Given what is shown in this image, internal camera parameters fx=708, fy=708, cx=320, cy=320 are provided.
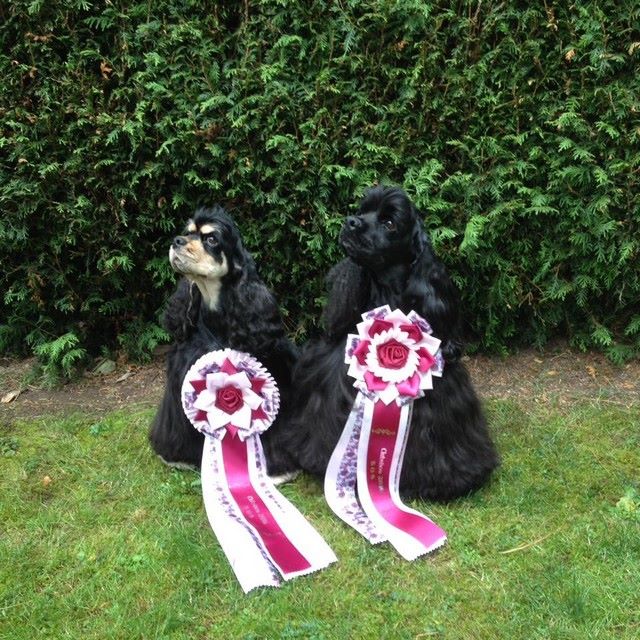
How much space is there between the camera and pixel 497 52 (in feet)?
14.6

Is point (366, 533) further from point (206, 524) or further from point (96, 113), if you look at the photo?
point (96, 113)

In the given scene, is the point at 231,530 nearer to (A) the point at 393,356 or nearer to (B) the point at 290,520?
(B) the point at 290,520

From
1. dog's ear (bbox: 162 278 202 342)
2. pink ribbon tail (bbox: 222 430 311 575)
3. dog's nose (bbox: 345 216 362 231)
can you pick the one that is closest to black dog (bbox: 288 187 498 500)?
dog's nose (bbox: 345 216 362 231)

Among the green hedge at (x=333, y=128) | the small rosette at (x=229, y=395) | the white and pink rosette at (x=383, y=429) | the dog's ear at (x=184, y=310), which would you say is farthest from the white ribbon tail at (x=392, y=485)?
the green hedge at (x=333, y=128)

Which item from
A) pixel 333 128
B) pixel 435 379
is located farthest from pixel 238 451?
pixel 333 128

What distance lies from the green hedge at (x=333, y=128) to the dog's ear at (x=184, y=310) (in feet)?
4.15

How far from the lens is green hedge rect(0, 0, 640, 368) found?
446 centimetres

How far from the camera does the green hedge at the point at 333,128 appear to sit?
4465 millimetres

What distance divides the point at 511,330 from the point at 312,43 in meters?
2.38

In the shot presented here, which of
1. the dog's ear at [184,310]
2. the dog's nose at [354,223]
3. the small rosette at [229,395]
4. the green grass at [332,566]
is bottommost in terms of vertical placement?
the green grass at [332,566]

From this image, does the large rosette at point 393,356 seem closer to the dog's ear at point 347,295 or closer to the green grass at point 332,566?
the dog's ear at point 347,295

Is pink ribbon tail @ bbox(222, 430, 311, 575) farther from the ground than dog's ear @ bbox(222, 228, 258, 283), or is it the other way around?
dog's ear @ bbox(222, 228, 258, 283)

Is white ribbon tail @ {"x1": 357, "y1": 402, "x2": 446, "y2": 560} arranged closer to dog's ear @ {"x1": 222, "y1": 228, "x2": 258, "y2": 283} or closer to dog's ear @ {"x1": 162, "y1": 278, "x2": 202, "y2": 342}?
dog's ear @ {"x1": 222, "y1": 228, "x2": 258, "y2": 283}

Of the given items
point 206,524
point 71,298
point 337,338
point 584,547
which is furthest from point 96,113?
point 584,547
